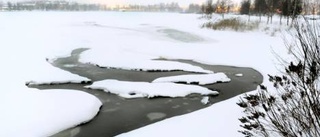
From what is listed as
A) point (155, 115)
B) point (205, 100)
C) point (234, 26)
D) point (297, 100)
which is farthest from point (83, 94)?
point (234, 26)

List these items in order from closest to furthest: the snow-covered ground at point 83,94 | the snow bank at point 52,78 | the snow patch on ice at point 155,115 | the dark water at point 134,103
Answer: the snow-covered ground at point 83,94, the dark water at point 134,103, the snow patch on ice at point 155,115, the snow bank at point 52,78

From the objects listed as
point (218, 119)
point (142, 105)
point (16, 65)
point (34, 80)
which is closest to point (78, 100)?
point (142, 105)

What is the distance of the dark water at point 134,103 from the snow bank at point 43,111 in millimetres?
286

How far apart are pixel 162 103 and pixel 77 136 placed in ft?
9.36

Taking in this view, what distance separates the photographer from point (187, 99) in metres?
8.34

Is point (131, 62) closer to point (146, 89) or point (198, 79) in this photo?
point (198, 79)

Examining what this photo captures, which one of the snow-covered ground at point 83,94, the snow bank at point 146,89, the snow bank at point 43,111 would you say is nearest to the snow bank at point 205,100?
the snow bank at point 146,89

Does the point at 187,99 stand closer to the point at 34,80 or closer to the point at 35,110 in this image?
the point at 35,110

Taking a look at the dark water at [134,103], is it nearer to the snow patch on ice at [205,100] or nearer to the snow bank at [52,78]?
the snow patch on ice at [205,100]

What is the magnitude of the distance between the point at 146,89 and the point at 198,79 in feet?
7.66

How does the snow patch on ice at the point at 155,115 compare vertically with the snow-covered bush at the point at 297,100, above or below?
below

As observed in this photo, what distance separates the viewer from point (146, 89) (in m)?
9.01

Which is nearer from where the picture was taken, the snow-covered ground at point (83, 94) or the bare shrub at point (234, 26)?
the snow-covered ground at point (83, 94)

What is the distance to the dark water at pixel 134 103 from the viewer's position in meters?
6.36
